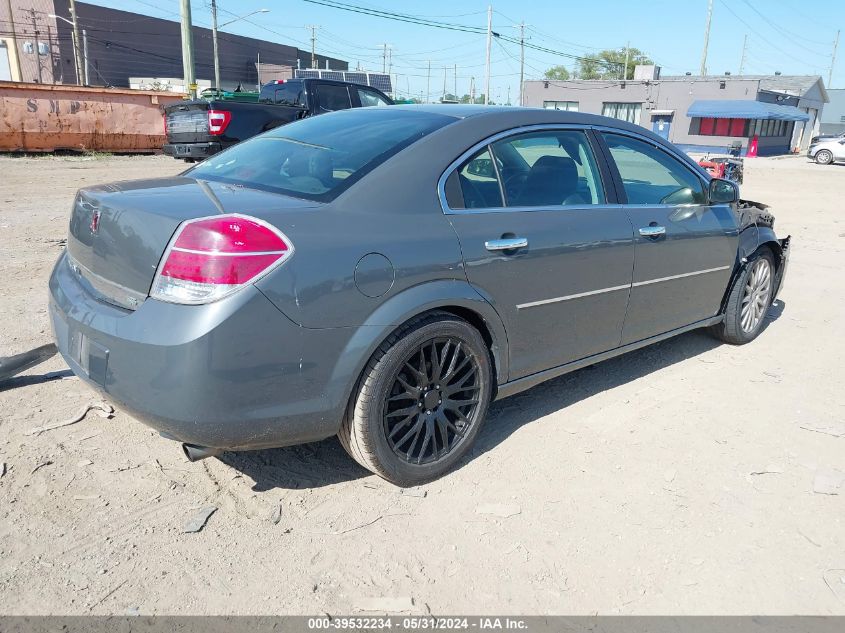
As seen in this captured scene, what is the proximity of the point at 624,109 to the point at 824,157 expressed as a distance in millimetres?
17235

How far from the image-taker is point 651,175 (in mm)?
4449

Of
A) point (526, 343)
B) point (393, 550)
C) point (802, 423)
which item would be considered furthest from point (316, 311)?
point (802, 423)

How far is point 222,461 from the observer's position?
131 inches

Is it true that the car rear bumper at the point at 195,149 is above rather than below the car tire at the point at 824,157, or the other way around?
above

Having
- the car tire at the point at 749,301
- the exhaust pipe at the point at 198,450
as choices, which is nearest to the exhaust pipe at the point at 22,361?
the exhaust pipe at the point at 198,450

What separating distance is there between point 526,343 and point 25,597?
7.74 ft

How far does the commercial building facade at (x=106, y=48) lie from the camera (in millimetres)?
51062

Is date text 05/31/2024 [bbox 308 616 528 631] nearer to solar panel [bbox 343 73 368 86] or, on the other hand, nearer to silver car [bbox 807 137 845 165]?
solar panel [bbox 343 73 368 86]

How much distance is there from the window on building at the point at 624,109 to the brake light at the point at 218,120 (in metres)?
44.8

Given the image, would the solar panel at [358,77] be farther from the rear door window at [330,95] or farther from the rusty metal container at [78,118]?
the rear door window at [330,95]

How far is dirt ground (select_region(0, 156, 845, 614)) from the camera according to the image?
8.21 ft

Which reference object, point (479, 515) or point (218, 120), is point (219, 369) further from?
point (218, 120)

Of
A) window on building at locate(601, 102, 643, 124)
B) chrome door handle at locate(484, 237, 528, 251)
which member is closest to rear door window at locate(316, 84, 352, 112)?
chrome door handle at locate(484, 237, 528, 251)

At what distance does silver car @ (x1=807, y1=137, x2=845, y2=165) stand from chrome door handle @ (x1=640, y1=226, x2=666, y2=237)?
3985cm
